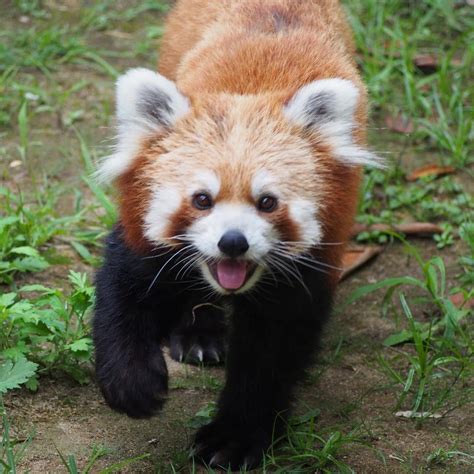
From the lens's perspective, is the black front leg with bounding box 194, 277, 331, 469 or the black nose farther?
the black front leg with bounding box 194, 277, 331, 469

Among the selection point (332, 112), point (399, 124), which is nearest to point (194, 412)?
point (332, 112)

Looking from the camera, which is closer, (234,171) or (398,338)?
(234,171)

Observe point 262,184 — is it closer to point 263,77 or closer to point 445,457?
point 263,77

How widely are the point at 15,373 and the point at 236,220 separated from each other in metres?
1.15

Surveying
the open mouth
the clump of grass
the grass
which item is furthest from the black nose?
the clump of grass

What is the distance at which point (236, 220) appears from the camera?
12.2 ft

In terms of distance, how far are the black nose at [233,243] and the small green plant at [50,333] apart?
1.12 m

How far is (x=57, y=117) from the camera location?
23.1 ft

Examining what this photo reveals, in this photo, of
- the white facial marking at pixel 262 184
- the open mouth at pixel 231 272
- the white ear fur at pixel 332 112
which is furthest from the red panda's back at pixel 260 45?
the open mouth at pixel 231 272

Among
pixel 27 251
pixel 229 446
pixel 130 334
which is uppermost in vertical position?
pixel 130 334

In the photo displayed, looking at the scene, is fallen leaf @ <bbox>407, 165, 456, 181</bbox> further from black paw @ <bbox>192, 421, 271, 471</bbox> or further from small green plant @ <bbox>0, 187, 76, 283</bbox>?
black paw @ <bbox>192, 421, 271, 471</bbox>

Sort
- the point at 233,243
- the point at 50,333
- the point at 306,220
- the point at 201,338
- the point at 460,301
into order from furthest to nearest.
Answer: the point at 460,301 < the point at 201,338 < the point at 50,333 < the point at 306,220 < the point at 233,243

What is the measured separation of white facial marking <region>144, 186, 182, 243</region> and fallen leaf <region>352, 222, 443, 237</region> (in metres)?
2.53

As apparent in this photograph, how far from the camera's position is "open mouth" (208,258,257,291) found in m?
3.85
